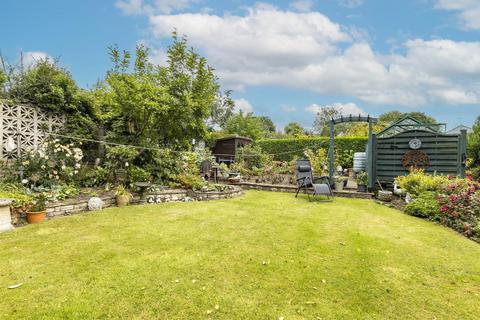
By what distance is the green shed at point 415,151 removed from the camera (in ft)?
25.8

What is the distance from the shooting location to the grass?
2.31m

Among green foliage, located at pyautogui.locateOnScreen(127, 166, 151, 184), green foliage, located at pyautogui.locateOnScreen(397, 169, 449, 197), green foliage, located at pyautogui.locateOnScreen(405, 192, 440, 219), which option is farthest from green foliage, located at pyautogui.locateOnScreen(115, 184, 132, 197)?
green foliage, located at pyautogui.locateOnScreen(397, 169, 449, 197)

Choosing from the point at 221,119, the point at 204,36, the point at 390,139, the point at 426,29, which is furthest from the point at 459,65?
the point at 221,119

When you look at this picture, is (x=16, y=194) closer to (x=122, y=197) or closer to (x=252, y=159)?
(x=122, y=197)

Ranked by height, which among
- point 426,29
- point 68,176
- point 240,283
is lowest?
point 240,283

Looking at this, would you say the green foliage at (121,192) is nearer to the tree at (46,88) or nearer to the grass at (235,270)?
the grass at (235,270)

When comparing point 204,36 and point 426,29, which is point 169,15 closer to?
point 204,36

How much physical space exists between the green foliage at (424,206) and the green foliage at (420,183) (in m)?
0.27

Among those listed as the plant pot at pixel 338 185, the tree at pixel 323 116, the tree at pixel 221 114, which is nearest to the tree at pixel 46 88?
the plant pot at pixel 338 185

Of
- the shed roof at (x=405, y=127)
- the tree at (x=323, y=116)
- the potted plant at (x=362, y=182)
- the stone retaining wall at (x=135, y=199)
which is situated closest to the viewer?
the stone retaining wall at (x=135, y=199)

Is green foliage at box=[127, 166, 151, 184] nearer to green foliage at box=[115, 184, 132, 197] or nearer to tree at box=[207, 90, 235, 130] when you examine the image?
green foliage at box=[115, 184, 132, 197]

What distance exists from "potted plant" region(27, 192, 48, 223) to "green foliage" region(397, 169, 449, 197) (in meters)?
8.65

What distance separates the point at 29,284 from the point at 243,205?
4.69 meters

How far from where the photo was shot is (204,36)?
10.1m
